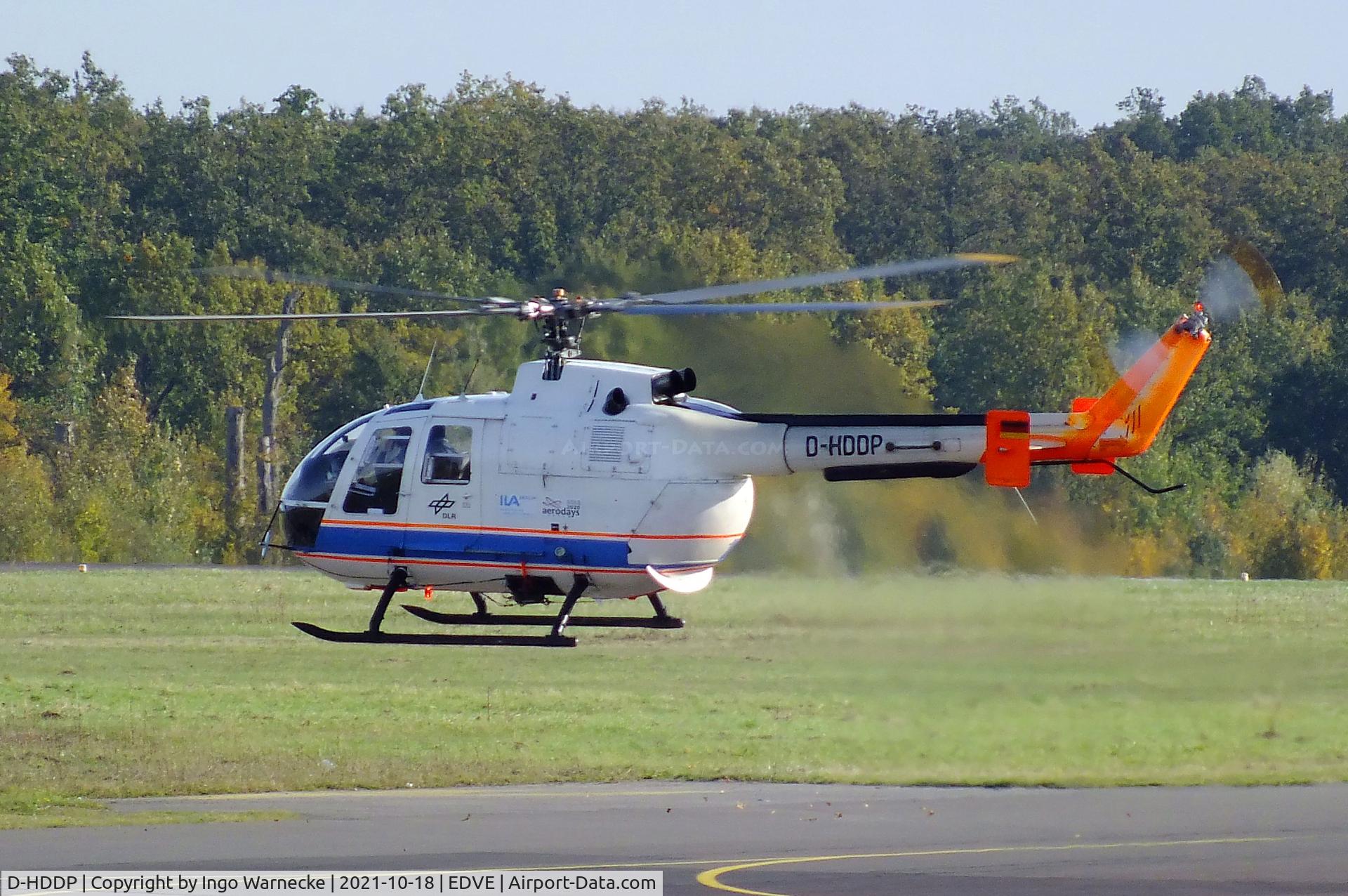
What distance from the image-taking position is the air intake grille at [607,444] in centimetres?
2008

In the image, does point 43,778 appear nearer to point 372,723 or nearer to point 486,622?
point 372,723

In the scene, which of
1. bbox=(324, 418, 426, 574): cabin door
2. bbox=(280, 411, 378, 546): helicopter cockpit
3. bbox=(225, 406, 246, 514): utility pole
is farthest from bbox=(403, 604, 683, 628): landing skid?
bbox=(225, 406, 246, 514): utility pole

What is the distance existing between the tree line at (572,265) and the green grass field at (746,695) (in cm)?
405

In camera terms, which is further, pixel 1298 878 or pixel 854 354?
pixel 854 354

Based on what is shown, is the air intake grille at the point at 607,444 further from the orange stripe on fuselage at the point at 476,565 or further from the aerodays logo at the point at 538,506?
the orange stripe on fuselage at the point at 476,565

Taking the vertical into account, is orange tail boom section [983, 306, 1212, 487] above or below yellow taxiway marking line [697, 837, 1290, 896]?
above

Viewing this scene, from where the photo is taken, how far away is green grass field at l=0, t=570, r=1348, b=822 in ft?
76.5

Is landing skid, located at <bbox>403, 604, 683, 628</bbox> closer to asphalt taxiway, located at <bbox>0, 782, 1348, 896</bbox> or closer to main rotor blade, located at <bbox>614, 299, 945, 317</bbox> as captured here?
asphalt taxiway, located at <bbox>0, 782, 1348, 896</bbox>

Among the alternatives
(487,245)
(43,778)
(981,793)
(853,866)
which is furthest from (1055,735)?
(487,245)

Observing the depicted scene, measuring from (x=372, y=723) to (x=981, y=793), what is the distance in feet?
34.7

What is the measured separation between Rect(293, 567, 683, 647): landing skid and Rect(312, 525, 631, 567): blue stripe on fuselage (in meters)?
0.30

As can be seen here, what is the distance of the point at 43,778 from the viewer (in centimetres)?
2778

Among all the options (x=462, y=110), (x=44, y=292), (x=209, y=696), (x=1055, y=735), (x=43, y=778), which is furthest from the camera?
(x=462, y=110)

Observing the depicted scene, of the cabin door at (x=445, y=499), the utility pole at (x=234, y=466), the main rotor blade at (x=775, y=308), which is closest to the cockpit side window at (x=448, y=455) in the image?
the cabin door at (x=445, y=499)
